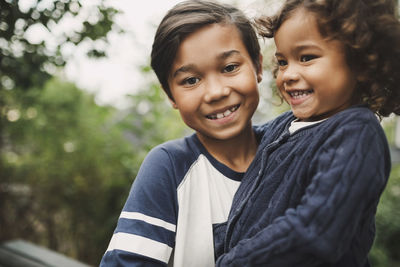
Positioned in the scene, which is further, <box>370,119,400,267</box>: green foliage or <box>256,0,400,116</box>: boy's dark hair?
<box>370,119,400,267</box>: green foliage

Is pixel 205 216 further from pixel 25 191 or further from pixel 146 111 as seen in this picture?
pixel 25 191

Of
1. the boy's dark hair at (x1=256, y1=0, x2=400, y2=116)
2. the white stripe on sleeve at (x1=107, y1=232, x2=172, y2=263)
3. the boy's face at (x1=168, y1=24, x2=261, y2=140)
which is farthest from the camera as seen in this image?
the boy's face at (x1=168, y1=24, x2=261, y2=140)

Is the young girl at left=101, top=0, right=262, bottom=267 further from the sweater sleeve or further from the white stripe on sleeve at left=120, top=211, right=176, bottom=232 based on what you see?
the sweater sleeve

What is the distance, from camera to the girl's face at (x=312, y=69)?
127 centimetres

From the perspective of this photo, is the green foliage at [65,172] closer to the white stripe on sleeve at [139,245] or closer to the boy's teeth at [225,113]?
the boy's teeth at [225,113]

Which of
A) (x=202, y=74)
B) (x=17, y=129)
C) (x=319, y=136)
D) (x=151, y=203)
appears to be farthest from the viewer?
(x=17, y=129)

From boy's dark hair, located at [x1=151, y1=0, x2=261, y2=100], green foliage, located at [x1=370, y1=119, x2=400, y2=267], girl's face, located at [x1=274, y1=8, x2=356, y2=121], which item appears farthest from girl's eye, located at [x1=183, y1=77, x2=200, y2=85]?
green foliage, located at [x1=370, y1=119, x2=400, y2=267]

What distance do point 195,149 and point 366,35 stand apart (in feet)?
2.79

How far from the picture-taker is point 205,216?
1.55m

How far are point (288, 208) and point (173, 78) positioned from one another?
0.78 m

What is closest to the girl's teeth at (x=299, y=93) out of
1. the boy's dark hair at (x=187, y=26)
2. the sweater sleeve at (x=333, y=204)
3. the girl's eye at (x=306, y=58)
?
the girl's eye at (x=306, y=58)

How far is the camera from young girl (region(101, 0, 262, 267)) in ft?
4.80

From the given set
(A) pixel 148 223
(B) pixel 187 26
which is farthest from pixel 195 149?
(B) pixel 187 26

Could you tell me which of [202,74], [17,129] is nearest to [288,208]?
[202,74]
